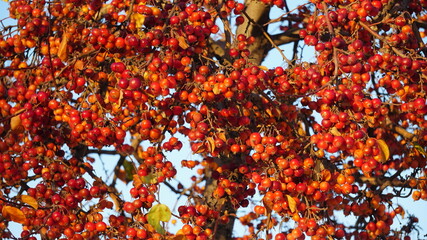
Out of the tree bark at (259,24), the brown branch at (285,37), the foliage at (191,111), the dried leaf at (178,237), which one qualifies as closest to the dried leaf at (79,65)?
the foliage at (191,111)

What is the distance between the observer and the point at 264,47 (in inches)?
202

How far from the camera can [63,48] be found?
3465mm

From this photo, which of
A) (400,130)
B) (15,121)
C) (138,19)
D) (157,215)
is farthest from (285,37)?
(157,215)

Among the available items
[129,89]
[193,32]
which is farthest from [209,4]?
[129,89]

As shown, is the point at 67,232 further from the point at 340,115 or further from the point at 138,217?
the point at 340,115

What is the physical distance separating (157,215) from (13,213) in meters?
0.90

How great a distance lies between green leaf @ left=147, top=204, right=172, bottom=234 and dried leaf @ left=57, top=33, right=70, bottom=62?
3.62 feet

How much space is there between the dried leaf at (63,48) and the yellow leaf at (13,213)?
Answer: 929 mm

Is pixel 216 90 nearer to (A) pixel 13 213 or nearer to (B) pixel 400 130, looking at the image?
(A) pixel 13 213

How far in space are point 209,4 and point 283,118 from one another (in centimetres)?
91

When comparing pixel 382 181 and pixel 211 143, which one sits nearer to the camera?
pixel 211 143

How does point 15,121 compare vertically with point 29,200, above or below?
above

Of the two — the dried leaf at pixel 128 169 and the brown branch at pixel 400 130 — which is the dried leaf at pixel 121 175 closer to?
the dried leaf at pixel 128 169

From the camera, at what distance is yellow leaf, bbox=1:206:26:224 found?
3303 millimetres
